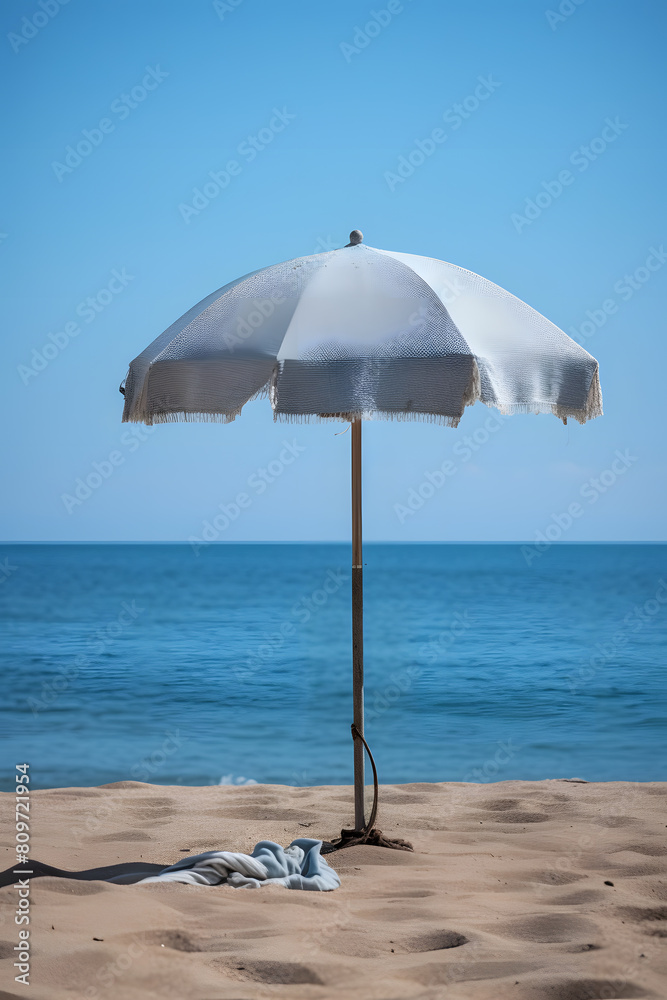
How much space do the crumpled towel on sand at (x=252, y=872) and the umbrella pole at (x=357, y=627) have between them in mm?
448

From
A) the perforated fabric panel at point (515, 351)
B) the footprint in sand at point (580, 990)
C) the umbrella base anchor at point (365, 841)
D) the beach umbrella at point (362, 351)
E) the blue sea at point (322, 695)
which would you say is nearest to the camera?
the footprint in sand at point (580, 990)

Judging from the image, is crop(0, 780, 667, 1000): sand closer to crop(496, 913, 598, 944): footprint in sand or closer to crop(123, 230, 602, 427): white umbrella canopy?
crop(496, 913, 598, 944): footprint in sand

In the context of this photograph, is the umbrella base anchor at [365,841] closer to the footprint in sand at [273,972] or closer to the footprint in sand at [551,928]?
the footprint in sand at [551,928]

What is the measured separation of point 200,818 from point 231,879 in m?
1.30

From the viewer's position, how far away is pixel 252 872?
11.0ft

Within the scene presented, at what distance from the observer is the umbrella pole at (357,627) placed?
3.92 meters

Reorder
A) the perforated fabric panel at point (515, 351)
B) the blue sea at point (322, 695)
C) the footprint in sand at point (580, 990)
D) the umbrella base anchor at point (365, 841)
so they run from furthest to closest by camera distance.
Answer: the blue sea at point (322, 695)
the umbrella base anchor at point (365, 841)
the perforated fabric panel at point (515, 351)
the footprint in sand at point (580, 990)

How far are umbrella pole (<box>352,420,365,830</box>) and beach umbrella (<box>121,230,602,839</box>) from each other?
0.78m

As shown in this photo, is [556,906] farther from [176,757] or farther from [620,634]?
[620,634]

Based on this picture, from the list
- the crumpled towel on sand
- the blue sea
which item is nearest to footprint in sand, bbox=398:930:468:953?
the crumpled towel on sand

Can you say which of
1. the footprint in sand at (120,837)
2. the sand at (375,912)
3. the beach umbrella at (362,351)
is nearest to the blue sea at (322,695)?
the sand at (375,912)

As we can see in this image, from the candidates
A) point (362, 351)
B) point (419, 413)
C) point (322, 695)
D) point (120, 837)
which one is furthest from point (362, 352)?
point (322, 695)

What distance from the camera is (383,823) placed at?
14.8 feet

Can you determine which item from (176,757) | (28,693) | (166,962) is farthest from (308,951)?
(28,693)
